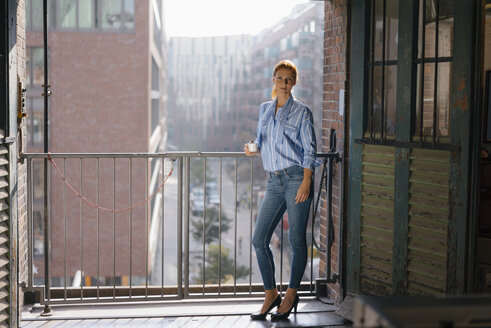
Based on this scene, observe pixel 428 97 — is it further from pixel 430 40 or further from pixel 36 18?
pixel 36 18

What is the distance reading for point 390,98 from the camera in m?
4.54

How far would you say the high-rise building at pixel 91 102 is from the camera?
32625mm

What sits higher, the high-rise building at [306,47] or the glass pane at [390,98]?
the high-rise building at [306,47]

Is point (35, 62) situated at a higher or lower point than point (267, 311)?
higher

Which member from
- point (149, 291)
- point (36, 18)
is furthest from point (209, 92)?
point (149, 291)

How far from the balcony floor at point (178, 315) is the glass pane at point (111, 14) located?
29.4 m

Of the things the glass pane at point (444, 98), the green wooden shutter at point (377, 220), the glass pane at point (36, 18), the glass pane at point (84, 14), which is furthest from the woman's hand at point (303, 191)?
the glass pane at point (36, 18)

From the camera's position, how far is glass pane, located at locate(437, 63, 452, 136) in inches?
158

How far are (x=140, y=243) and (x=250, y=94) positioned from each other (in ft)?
167

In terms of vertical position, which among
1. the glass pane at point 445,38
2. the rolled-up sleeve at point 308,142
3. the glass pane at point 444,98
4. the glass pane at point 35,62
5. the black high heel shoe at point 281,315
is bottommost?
the black high heel shoe at point 281,315

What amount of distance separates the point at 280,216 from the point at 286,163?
45 centimetres

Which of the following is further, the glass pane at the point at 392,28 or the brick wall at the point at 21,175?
the brick wall at the point at 21,175

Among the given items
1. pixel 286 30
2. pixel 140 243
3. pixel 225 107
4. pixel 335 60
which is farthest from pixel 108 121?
pixel 225 107

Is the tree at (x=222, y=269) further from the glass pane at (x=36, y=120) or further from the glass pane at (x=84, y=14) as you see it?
the glass pane at (x=84, y=14)
